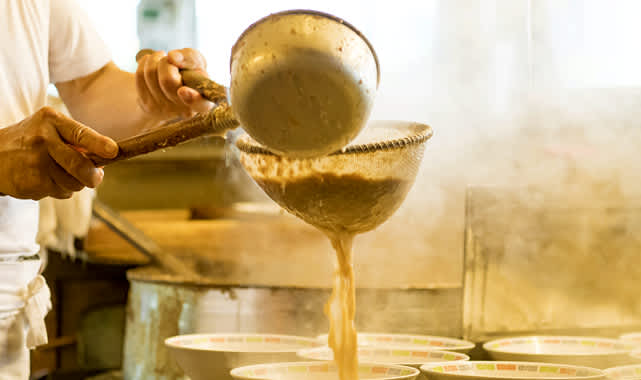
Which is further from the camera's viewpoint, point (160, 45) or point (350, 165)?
point (160, 45)

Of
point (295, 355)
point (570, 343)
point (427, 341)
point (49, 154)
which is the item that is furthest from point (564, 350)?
point (49, 154)

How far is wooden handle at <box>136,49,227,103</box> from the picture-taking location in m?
1.15

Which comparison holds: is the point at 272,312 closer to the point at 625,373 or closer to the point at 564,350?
the point at 564,350

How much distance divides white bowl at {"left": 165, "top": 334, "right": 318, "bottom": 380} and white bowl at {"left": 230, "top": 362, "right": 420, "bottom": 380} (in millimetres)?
128

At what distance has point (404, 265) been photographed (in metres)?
1.97

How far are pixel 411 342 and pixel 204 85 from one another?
2.20 ft

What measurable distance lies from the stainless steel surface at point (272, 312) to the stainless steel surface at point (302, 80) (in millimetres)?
752

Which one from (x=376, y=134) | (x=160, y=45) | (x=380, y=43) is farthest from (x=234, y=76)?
(x=160, y=45)

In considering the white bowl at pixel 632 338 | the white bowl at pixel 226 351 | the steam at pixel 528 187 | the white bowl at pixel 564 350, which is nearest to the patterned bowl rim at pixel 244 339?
the white bowl at pixel 226 351

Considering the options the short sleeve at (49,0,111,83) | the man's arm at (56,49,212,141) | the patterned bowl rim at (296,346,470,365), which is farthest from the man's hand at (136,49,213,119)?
the patterned bowl rim at (296,346,470,365)

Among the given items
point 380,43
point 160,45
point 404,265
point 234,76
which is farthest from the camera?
point 160,45

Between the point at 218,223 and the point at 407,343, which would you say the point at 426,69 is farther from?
the point at 407,343

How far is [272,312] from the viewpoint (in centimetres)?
157

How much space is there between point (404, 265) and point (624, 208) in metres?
0.61
